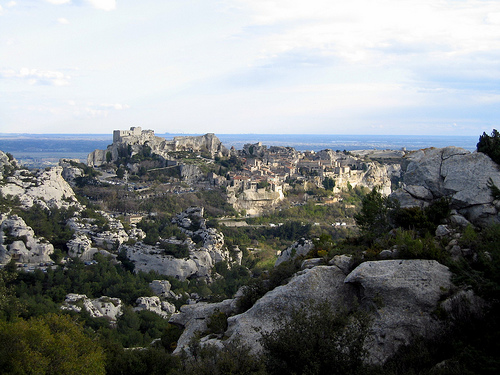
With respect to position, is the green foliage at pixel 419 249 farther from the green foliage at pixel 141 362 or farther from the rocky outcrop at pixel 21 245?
the rocky outcrop at pixel 21 245

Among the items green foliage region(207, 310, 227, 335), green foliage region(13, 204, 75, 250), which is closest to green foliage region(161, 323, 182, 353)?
green foliage region(207, 310, 227, 335)

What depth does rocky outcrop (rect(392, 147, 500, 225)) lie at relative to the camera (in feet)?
49.9

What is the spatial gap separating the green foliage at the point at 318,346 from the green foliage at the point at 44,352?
4.80m

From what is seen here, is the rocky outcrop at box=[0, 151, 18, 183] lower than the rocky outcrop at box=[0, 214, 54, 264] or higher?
higher

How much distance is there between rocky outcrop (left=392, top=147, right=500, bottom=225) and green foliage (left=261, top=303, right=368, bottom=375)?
766 cm

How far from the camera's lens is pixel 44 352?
11492 mm

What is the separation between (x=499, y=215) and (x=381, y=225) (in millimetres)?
3963

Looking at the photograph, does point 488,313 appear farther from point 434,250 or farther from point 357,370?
point 357,370

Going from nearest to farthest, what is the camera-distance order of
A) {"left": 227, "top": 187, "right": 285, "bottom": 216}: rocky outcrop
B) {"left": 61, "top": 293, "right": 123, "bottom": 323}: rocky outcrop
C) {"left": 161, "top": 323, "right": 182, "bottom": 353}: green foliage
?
{"left": 161, "top": 323, "right": 182, "bottom": 353}: green foliage, {"left": 61, "top": 293, "right": 123, "bottom": 323}: rocky outcrop, {"left": 227, "top": 187, "right": 285, "bottom": 216}: rocky outcrop

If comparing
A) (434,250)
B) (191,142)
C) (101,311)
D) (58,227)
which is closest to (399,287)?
(434,250)

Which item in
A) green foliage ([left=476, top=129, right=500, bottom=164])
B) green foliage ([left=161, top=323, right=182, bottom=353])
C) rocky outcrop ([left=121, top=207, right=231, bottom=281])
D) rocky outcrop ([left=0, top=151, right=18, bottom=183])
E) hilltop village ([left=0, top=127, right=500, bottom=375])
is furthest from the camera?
rocky outcrop ([left=0, top=151, right=18, bottom=183])

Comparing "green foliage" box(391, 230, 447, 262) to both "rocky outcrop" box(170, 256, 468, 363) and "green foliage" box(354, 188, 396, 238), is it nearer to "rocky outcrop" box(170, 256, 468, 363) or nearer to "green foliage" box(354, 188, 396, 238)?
"rocky outcrop" box(170, 256, 468, 363)

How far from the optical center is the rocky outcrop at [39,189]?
113ft

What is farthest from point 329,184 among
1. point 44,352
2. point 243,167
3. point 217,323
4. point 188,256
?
point 44,352
